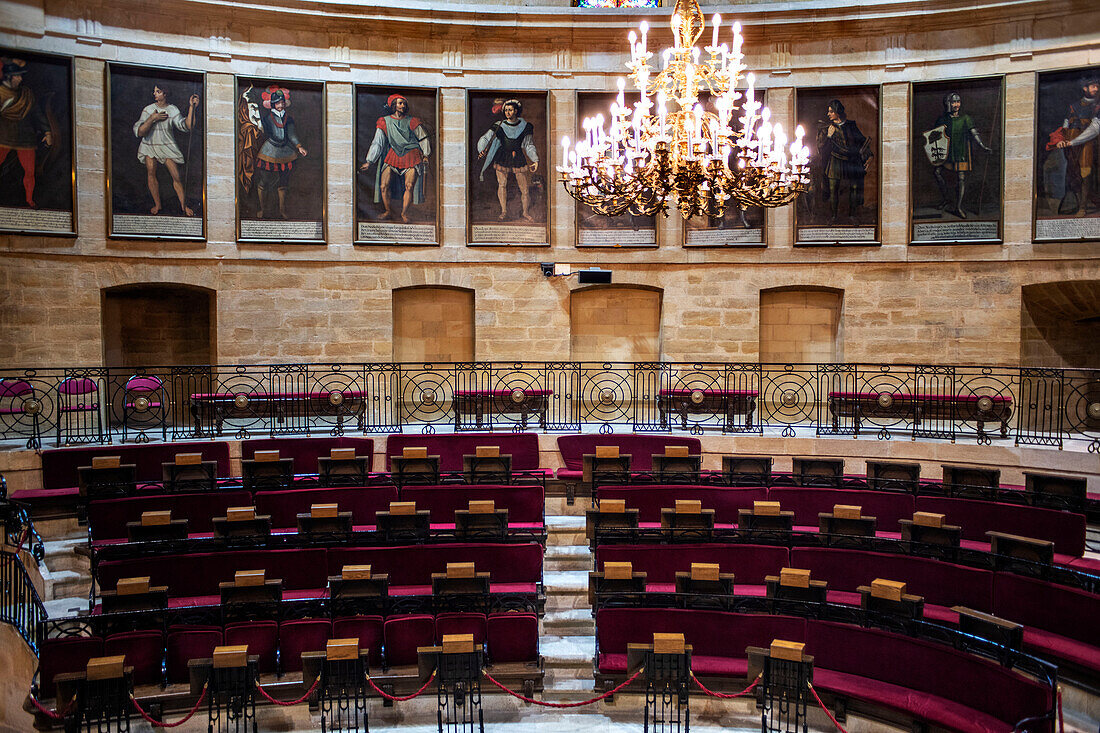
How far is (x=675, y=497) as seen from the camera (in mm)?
10398

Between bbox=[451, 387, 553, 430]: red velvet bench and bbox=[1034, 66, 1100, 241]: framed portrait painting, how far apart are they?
8.91 meters

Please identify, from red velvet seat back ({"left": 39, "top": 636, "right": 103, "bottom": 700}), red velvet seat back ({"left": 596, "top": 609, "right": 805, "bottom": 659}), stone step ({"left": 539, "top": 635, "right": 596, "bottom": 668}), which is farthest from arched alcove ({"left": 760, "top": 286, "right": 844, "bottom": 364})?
red velvet seat back ({"left": 39, "top": 636, "right": 103, "bottom": 700})

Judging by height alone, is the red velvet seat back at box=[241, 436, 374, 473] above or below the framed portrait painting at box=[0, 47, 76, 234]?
below

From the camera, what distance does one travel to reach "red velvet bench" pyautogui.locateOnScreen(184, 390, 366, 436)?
11.8m

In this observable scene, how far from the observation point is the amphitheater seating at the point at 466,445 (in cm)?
1162

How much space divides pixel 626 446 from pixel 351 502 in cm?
397

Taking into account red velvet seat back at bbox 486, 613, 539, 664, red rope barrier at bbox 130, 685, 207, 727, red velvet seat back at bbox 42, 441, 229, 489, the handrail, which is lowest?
red rope barrier at bbox 130, 685, 207, 727

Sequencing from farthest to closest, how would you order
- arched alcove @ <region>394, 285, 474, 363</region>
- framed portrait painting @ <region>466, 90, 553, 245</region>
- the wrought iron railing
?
arched alcove @ <region>394, 285, 474, 363</region> < framed portrait painting @ <region>466, 90, 553, 245</region> < the wrought iron railing

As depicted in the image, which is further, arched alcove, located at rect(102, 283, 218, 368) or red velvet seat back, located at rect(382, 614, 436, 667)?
arched alcove, located at rect(102, 283, 218, 368)

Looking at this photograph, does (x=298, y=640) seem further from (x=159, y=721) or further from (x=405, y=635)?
(x=159, y=721)

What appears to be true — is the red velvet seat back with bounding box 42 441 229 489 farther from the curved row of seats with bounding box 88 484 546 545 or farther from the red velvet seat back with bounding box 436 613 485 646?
the red velvet seat back with bounding box 436 613 485 646

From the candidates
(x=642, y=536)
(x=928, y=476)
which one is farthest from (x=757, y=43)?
(x=642, y=536)

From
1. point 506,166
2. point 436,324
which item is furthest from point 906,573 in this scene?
point 506,166

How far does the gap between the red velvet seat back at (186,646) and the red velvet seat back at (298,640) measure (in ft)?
1.95
